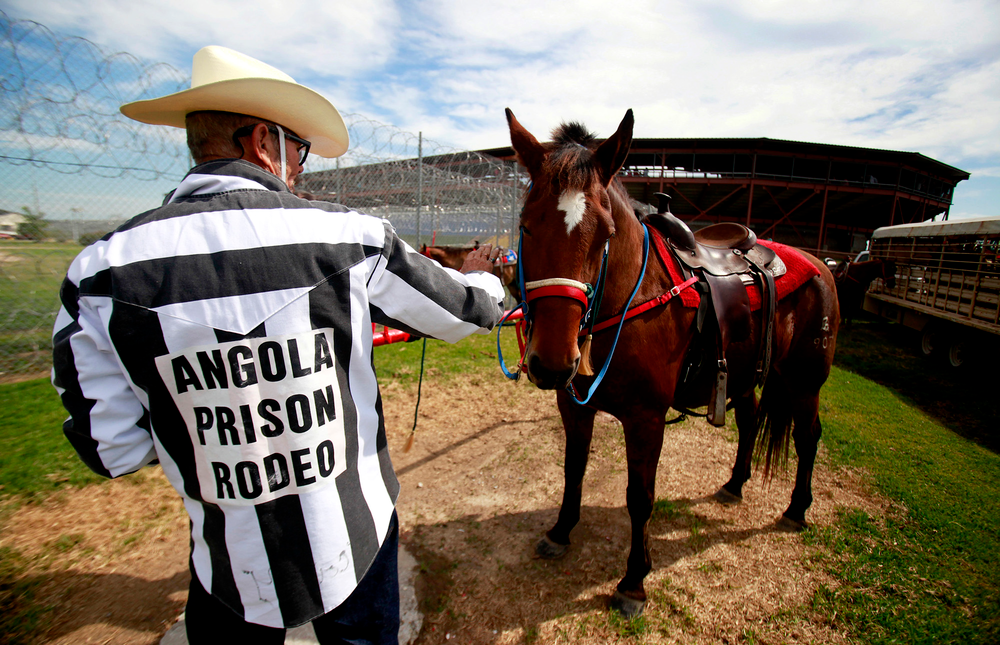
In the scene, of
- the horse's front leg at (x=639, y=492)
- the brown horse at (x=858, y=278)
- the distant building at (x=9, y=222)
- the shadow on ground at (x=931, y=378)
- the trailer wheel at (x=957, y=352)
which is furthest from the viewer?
the brown horse at (x=858, y=278)

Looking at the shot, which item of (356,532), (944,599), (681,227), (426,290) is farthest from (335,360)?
(944,599)

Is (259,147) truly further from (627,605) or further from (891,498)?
(891,498)

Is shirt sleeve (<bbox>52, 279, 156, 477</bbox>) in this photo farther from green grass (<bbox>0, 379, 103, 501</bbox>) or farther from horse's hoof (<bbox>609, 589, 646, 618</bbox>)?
green grass (<bbox>0, 379, 103, 501</bbox>)

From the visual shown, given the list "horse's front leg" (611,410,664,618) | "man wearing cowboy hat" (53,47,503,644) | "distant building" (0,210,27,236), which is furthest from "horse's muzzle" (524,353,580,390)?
"distant building" (0,210,27,236)

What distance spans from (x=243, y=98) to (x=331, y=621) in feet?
5.14

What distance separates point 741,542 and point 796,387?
1.21 m

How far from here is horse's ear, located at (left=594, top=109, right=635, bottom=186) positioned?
5.78 feet

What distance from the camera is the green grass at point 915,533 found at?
2.40 m

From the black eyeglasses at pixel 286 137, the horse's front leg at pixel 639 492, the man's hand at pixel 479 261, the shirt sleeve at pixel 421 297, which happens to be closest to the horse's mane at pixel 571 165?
the man's hand at pixel 479 261

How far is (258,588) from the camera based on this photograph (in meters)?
1.14

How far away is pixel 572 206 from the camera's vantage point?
5.66 ft

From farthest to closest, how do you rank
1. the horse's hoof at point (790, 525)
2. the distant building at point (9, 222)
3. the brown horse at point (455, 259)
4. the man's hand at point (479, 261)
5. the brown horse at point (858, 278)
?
the brown horse at point (858, 278), the brown horse at point (455, 259), the distant building at point (9, 222), the horse's hoof at point (790, 525), the man's hand at point (479, 261)

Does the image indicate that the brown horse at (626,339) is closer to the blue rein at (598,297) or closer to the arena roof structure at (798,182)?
the blue rein at (598,297)

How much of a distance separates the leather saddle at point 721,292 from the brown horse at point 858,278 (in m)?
10.6
